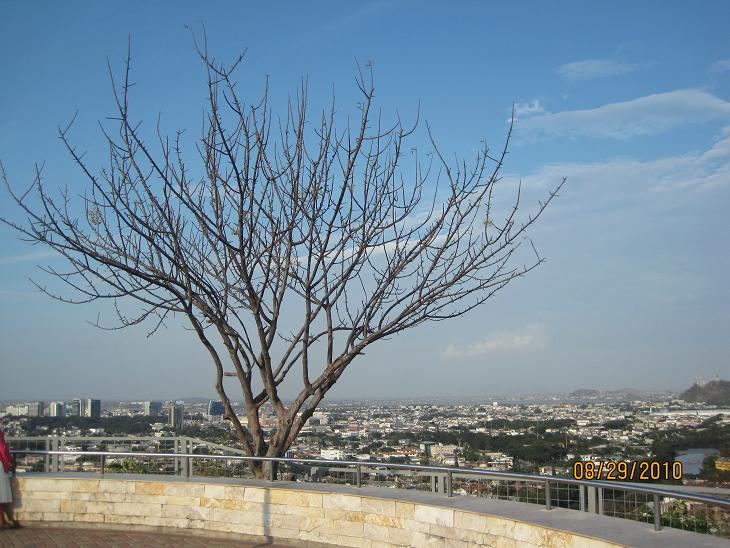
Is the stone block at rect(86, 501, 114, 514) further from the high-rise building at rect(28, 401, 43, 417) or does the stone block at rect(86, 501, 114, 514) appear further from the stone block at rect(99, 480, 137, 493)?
the high-rise building at rect(28, 401, 43, 417)

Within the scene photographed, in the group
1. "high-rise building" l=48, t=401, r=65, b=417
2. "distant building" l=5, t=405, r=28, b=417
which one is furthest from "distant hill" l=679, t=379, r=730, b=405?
"distant building" l=5, t=405, r=28, b=417

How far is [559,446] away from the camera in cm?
1220

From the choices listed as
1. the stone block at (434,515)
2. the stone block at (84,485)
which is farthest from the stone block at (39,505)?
the stone block at (434,515)

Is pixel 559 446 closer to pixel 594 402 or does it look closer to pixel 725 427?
pixel 725 427

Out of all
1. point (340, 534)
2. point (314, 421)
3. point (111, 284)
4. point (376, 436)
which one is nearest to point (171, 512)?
point (340, 534)

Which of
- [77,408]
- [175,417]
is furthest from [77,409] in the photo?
[175,417]

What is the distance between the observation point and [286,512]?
8164mm

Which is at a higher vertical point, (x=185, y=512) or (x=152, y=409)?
(x=152, y=409)

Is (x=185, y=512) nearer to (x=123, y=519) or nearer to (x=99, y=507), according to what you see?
(x=123, y=519)

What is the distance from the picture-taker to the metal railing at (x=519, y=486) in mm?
6203

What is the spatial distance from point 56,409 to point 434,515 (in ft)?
64.5

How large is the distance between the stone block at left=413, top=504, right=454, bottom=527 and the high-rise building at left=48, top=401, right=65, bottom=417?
735 inches
